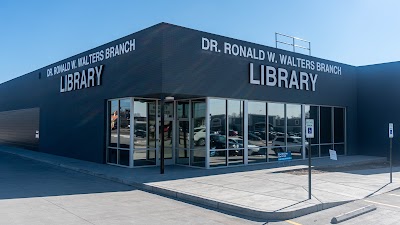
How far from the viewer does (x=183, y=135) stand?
17.9 meters

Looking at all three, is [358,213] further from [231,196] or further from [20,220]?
[20,220]

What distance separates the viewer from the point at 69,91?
71.6 ft

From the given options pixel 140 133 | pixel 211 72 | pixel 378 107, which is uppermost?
pixel 211 72

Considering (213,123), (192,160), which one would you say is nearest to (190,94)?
(213,123)

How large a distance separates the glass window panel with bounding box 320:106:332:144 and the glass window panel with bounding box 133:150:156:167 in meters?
10.8

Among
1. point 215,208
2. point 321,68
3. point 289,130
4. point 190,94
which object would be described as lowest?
point 215,208

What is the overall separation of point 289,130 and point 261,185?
28.0 feet

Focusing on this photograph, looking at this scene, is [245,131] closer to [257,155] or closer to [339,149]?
[257,155]

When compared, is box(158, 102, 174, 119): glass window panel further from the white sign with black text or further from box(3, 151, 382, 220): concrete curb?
the white sign with black text

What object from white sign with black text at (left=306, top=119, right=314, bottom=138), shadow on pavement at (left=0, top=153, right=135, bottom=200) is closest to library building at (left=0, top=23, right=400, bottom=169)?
shadow on pavement at (left=0, top=153, right=135, bottom=200)

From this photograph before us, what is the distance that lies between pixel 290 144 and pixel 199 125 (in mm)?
6011

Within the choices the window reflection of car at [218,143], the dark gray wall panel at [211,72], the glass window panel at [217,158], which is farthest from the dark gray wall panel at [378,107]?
the glass window panel at [217,158]

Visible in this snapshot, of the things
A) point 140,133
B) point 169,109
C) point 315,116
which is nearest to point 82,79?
point 169,109

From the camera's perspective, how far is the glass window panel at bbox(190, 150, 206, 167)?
16625 millimetres
